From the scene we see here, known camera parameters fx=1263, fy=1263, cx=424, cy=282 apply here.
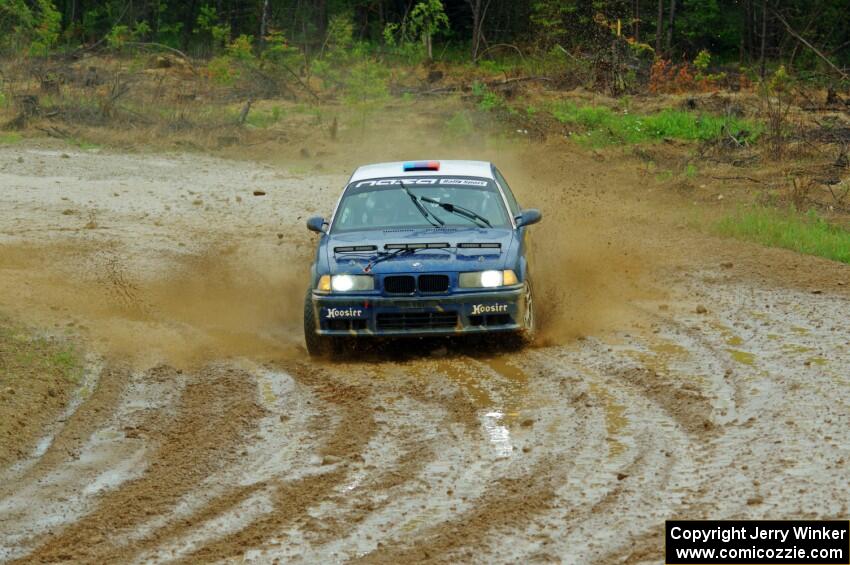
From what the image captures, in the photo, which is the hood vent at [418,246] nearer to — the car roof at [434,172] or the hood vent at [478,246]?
the hood vent at [478,246]

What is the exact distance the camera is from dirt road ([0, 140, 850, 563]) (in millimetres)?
6500

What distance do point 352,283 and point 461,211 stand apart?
1.62 m

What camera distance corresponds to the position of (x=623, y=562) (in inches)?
231

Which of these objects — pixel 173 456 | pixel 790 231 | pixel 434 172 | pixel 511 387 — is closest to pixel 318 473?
pixel 173 456

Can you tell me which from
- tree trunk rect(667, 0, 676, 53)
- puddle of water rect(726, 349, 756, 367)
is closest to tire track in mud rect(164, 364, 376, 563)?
puddle of water rect(726, 349, 756, 367)

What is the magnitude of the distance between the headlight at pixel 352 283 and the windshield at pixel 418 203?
1.09 meters

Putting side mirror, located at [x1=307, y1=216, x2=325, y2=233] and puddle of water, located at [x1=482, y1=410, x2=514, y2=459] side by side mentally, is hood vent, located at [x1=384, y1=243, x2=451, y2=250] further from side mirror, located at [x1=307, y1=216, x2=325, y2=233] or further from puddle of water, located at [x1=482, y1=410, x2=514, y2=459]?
puddle of water, located at [x1=482, y1=410, x2=514, y2=459]

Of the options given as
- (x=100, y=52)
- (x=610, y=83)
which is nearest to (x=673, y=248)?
(x=610, y=83)

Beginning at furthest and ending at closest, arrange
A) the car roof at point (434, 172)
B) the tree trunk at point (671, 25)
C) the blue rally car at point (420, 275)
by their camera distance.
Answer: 1. the tree trunk at point (671, 25)
2. the car roof at point (434, 172)
3. the blue rally car at point (420, 275)

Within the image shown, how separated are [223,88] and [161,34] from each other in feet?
71.9

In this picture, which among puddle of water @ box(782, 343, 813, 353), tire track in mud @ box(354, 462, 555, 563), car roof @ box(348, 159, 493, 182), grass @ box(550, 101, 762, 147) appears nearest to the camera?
tire track in mud @ box(354, 462, 555, 563)

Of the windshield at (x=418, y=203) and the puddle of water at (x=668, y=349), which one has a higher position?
the windshield at (x=418, y=203)

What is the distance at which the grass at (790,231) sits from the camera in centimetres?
1544

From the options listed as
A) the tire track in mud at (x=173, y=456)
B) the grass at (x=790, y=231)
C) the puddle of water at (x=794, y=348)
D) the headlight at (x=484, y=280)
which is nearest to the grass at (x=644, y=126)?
the grass at (x=790, y=231)
